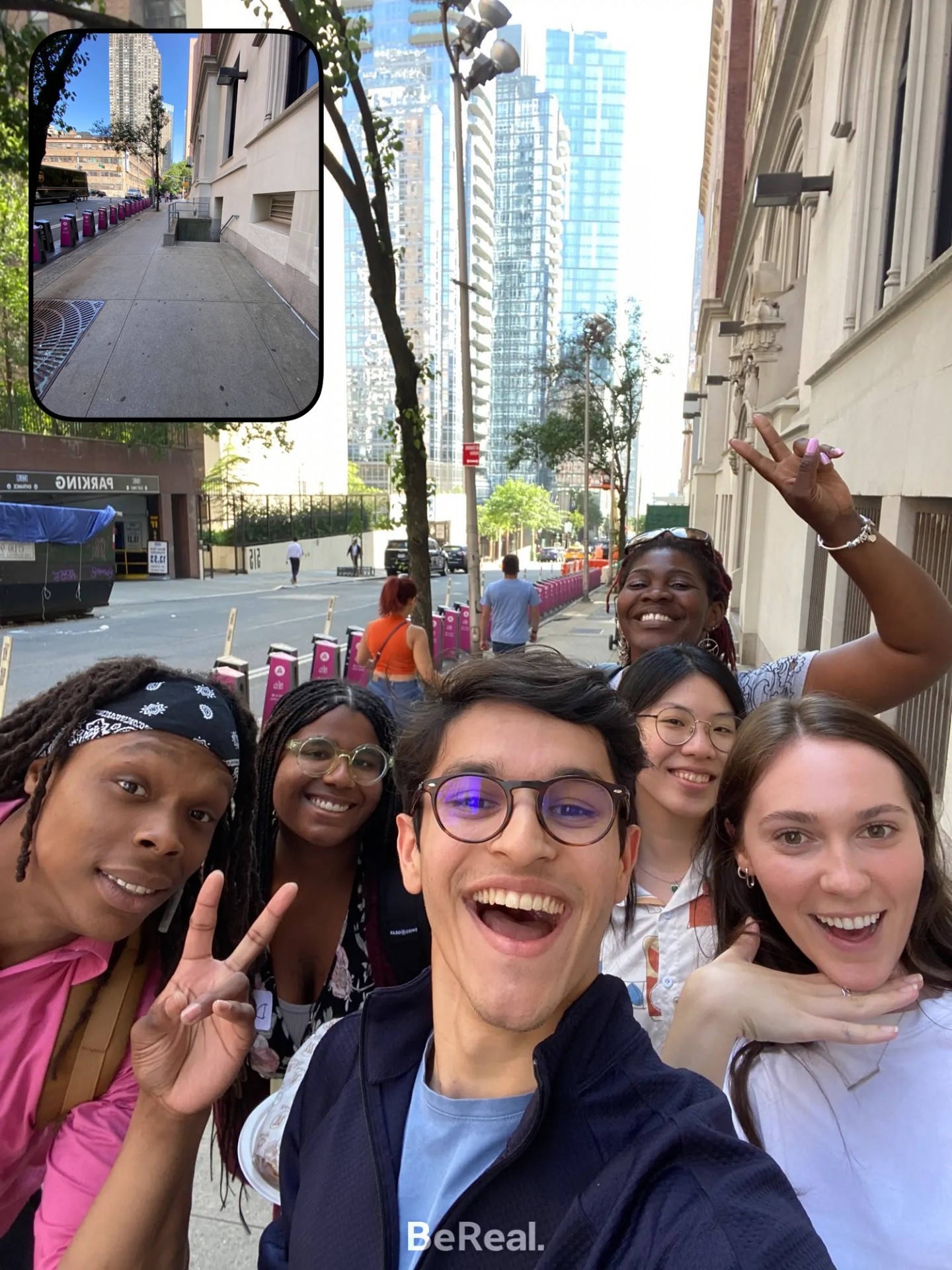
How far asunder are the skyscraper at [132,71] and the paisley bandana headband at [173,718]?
1.10 m

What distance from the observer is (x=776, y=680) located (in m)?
2.69

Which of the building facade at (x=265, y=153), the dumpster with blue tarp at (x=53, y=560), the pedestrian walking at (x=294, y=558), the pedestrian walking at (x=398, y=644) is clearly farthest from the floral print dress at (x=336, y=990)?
the pedestrian walking at (x=294, y=558)

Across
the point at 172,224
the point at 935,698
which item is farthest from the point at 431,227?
the point at 172,224

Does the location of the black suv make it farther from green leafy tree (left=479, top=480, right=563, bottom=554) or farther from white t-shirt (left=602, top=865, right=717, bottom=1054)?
green leafy tree (left=479, top=480, right=563, bottom=554)

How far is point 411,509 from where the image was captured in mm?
6074

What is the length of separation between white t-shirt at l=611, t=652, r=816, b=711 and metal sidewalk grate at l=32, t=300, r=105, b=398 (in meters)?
1.75

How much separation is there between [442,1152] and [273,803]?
4.13 ft

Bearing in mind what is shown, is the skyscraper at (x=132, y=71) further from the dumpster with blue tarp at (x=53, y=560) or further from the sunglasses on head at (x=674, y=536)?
the dumpster with blue tarp at (x=53, y=560)

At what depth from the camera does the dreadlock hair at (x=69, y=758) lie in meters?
1.80

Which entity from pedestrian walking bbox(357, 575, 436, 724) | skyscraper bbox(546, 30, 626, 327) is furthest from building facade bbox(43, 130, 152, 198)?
skyscraper bbox(546, 30, 626, 327)

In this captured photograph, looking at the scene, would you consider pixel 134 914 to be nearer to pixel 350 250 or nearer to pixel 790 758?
pixel 790 758

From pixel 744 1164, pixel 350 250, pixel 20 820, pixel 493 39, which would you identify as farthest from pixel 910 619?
pixel 493 39

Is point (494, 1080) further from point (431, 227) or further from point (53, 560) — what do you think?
point (431, 227)

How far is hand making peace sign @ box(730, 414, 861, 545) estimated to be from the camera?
7.49ft
